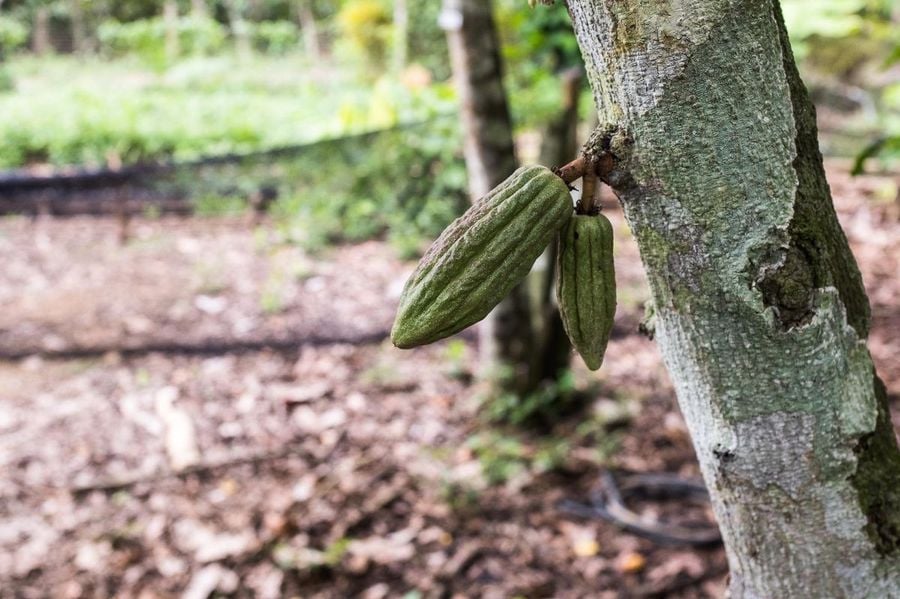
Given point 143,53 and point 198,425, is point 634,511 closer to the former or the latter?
point 198,425

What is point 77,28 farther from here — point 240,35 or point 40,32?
point 240,35

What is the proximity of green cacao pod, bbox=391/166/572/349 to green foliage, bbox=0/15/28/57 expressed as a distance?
15.1 m

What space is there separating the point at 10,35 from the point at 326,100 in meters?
7.22

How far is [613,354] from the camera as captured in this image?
335 cm

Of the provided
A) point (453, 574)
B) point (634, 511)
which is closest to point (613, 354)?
point (634, 511)

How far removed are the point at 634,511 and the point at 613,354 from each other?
3.35 ft

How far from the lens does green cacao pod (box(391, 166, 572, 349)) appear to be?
0.57m

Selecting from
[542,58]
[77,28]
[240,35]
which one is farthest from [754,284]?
[77,28]

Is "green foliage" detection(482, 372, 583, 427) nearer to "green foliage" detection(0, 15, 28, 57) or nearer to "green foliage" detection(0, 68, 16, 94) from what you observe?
"green foliage" detection(0, 68, 16, 94)

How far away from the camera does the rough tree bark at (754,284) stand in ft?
1.76

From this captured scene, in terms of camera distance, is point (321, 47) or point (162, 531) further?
point (321, 47)

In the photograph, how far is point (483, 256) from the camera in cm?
59

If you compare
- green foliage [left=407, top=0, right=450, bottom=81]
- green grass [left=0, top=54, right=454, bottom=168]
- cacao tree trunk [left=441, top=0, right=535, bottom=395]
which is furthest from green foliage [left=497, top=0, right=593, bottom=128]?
green foliage [left=407, top=0, right=450, bottom=81]

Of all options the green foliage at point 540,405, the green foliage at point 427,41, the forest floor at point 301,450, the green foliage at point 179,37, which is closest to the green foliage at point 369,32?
the green foliage at point 427,41
